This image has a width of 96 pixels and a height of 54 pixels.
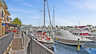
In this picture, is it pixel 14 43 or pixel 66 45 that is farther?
pixel 14 43

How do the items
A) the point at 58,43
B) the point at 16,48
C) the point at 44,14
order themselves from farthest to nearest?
the point at 44,14, the point at 16,48, the point at 58,43

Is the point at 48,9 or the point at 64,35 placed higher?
the point at 48,9

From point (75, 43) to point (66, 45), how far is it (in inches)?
60.9

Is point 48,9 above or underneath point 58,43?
above

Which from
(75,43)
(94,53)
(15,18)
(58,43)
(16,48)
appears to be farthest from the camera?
(15,18)

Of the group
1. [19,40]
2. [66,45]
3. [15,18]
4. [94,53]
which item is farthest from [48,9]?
[15,18]

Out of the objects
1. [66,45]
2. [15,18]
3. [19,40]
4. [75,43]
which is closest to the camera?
[75,43]

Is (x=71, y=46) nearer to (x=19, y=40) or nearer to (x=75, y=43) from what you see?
(x=75, y=43)

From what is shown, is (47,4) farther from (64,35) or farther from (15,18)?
(15,18)

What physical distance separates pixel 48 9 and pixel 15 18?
52698 mm

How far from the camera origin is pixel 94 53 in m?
7.15

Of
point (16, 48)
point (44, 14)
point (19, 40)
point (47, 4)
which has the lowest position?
point (16, 48)

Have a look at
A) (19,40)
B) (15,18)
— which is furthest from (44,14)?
(15,18)

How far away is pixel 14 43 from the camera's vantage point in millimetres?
22062
